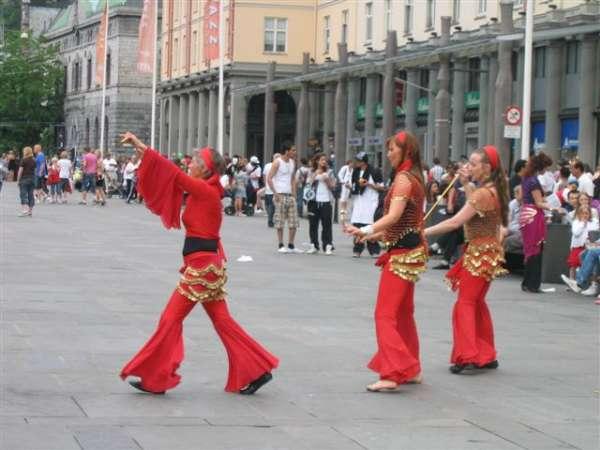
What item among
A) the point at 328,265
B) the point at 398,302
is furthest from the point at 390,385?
the point at 328,265

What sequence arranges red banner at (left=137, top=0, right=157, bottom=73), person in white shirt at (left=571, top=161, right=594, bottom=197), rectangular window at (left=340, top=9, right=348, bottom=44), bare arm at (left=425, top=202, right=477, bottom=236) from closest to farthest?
1. bare arm at (left=425, top=202, right=477, bottom=236)
2. person in white shirt at (left=571, top=161, right=594, bottom=197)
3. red banner at (left=137, top=0, right=157, bottom=73)
4. rectangular window at (left=340, top=9, right=348, bottom=44)

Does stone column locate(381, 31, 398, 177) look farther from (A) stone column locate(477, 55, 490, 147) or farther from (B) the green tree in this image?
(B) the green tree

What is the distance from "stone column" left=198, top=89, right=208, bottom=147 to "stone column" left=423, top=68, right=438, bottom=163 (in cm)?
2901

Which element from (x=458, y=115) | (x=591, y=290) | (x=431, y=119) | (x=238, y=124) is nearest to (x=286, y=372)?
(x=591, y=290)

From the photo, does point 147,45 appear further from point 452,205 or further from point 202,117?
point 452,205

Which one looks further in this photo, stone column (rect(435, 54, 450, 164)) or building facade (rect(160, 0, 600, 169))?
stone column (rect(435, 54, 450, 164))

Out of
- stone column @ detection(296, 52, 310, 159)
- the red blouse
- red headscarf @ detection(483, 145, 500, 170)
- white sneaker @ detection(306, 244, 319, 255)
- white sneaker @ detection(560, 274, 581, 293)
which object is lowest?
white sneaker @ detection(306, 244, 319, 255)

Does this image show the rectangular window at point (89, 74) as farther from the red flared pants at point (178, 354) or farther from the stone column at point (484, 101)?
the red flared pants at point (178, 354)

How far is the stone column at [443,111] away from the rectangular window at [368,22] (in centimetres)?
1593

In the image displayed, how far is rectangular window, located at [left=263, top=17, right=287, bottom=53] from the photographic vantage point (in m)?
80.8

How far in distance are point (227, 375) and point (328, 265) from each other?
1259 cm

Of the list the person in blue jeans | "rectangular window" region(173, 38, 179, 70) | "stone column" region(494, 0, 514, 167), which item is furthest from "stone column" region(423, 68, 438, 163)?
the person in blue jeans

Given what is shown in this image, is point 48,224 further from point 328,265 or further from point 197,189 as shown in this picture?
point 197,189

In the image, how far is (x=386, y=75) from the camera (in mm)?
54094
